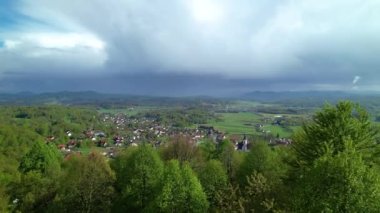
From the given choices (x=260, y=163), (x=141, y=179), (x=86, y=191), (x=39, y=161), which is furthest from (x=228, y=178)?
(x=39, y=161)

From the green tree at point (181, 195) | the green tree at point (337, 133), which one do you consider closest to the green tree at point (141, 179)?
the green tree at point (181, 195)

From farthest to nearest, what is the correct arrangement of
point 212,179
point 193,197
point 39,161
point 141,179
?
point 39,161, point 212,179, point 141,179, point 193,197

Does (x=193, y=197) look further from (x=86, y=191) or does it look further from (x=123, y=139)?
(x=123, y=139)

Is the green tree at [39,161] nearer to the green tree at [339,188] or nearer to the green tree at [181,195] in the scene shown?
the green tree at [181,195]

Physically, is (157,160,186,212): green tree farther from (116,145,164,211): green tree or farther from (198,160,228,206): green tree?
(198,160,228,206): green tree

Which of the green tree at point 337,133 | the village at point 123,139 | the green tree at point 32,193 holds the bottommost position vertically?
the village at point 123,139

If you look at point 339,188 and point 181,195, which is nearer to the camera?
point 339,188

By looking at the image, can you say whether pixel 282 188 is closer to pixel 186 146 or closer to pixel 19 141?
pixel 186 146
